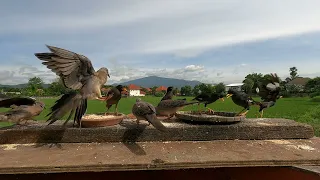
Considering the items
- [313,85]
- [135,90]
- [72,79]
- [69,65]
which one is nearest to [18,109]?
[72,79]

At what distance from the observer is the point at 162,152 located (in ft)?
9.80

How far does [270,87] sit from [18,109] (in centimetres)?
472

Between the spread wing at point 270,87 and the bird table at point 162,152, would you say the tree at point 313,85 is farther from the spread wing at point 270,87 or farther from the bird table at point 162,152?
the bird table at point 162,152

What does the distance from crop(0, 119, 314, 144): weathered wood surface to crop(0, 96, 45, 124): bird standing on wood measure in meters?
0.30

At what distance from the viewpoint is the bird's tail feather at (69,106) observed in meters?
3.39

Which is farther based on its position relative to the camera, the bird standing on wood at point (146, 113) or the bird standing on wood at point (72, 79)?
the bird standing on wood at point (72, 79)

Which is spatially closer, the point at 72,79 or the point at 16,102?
the point at 72,79

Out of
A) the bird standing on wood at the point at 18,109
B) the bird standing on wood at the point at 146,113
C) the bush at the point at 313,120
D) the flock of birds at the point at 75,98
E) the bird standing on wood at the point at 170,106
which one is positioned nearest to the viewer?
the bird standing on wood at the point at 146,113

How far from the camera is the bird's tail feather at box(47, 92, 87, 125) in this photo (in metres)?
3.39

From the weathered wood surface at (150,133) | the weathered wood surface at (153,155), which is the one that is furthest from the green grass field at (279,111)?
the weathered wood surface at (153,155)

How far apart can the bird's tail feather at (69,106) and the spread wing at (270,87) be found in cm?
389

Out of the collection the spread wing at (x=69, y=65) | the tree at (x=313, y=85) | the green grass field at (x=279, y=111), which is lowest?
the green grass field at (x=279, y=111)

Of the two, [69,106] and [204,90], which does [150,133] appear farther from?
[204,90]

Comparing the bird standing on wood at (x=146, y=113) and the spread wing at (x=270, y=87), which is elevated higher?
the spread wing at (x=270, y=87)
